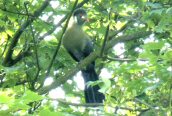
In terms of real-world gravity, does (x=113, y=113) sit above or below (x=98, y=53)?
below

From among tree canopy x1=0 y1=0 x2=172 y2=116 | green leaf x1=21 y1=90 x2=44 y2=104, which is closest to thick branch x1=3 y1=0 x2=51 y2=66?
tree canopy x1=0 y1=0 x2=172 y2=116

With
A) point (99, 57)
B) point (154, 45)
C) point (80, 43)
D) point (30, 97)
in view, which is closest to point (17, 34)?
point (99, 57)

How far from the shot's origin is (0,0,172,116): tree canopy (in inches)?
92.0

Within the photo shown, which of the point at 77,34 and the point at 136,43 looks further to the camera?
the point at 77,34

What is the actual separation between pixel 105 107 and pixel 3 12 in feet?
7.75

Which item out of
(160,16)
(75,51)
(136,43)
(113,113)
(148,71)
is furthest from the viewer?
(75,51)

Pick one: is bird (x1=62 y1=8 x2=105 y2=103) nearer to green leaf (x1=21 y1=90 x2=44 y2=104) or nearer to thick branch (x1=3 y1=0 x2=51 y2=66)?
thick branch (x1=3 y1=0 x2=51 y2=66)

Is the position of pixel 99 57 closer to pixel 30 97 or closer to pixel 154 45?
pixel 154 45

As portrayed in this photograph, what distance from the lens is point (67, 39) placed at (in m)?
5.79

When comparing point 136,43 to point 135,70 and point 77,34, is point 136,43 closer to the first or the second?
point 77,34

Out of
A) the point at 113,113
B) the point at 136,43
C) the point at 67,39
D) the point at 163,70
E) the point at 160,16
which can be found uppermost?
the point at 67,39

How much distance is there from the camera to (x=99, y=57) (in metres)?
4.12

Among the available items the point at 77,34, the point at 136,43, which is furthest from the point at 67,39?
the point at 136,43

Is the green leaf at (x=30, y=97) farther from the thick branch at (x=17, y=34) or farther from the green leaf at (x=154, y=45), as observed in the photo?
the thick branch at (x=17, y=34)
